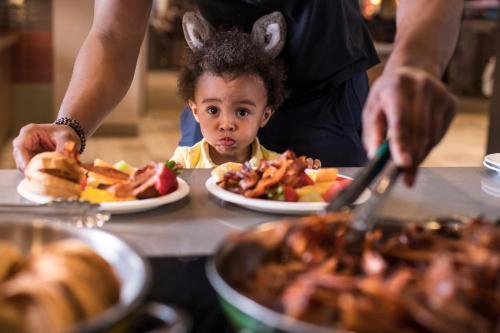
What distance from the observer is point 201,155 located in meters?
2.31

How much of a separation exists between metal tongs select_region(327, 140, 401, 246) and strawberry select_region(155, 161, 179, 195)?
43 cm

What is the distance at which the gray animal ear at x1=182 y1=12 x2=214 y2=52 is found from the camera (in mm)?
2244

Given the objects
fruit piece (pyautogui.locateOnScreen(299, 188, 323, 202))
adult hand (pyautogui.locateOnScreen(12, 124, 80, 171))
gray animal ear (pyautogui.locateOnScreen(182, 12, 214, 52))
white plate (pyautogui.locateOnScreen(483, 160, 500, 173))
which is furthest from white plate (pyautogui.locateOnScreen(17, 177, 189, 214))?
gray animal ear (pyautogui.locateOnScreen(182, 12, 214, 52))

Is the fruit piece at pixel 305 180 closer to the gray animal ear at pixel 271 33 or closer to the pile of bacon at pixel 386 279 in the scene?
the pile of bacon at pixel 386 279

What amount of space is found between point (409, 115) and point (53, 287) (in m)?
0.56

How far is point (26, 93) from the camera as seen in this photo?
7020mm

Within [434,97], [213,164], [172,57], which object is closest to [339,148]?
[213,164]

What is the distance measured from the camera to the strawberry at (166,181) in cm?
136

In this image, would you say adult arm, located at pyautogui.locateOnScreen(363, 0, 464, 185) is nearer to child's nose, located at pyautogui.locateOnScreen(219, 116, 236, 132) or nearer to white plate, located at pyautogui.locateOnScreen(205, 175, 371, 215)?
white plate, located at pyautogui.locateOnScreen(205, 175, 371, 215)

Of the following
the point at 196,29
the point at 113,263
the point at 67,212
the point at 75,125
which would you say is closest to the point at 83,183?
the point at 67,212

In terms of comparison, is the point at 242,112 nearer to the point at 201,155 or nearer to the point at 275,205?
the point at 201,155

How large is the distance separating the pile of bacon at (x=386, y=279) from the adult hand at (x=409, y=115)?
0.12m

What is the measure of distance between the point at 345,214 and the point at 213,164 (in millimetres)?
1384

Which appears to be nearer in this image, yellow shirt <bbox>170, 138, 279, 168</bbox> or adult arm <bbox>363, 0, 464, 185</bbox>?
adult arm <bbox>363, 0, 464, 185</bbox>
